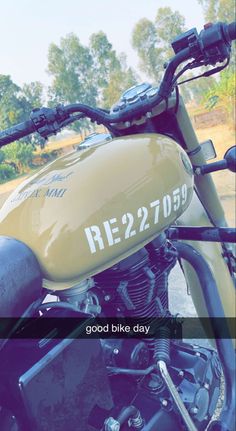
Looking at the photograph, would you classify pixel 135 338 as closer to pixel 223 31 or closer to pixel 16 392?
pixel 16 392

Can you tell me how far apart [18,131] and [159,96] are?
37 centimetres

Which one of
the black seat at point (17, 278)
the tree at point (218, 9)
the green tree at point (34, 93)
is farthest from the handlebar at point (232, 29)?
the tree at point (218, 9)

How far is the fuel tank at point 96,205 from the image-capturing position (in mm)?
843

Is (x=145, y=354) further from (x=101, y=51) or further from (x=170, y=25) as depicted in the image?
(x=101, y=51)

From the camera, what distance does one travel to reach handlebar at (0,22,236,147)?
907mm

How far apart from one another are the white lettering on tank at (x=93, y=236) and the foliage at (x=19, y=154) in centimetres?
69

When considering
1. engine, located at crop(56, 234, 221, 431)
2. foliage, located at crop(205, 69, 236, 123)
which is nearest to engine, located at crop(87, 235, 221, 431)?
engine, located at crop(56, 234, 221, 431)

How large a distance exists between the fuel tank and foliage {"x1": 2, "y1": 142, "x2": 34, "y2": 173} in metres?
0.47

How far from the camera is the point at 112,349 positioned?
106cm

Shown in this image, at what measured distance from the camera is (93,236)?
870 mm

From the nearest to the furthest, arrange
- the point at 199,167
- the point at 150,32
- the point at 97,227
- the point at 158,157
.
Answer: the point at 97,227, the point at 158,157, the point at 199,167, the point at 150,32

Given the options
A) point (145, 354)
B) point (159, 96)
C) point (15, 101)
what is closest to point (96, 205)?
point (159, 96)

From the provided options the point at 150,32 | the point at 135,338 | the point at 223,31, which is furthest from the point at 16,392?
the point at 150,32

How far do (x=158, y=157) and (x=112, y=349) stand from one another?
0.50 metres
